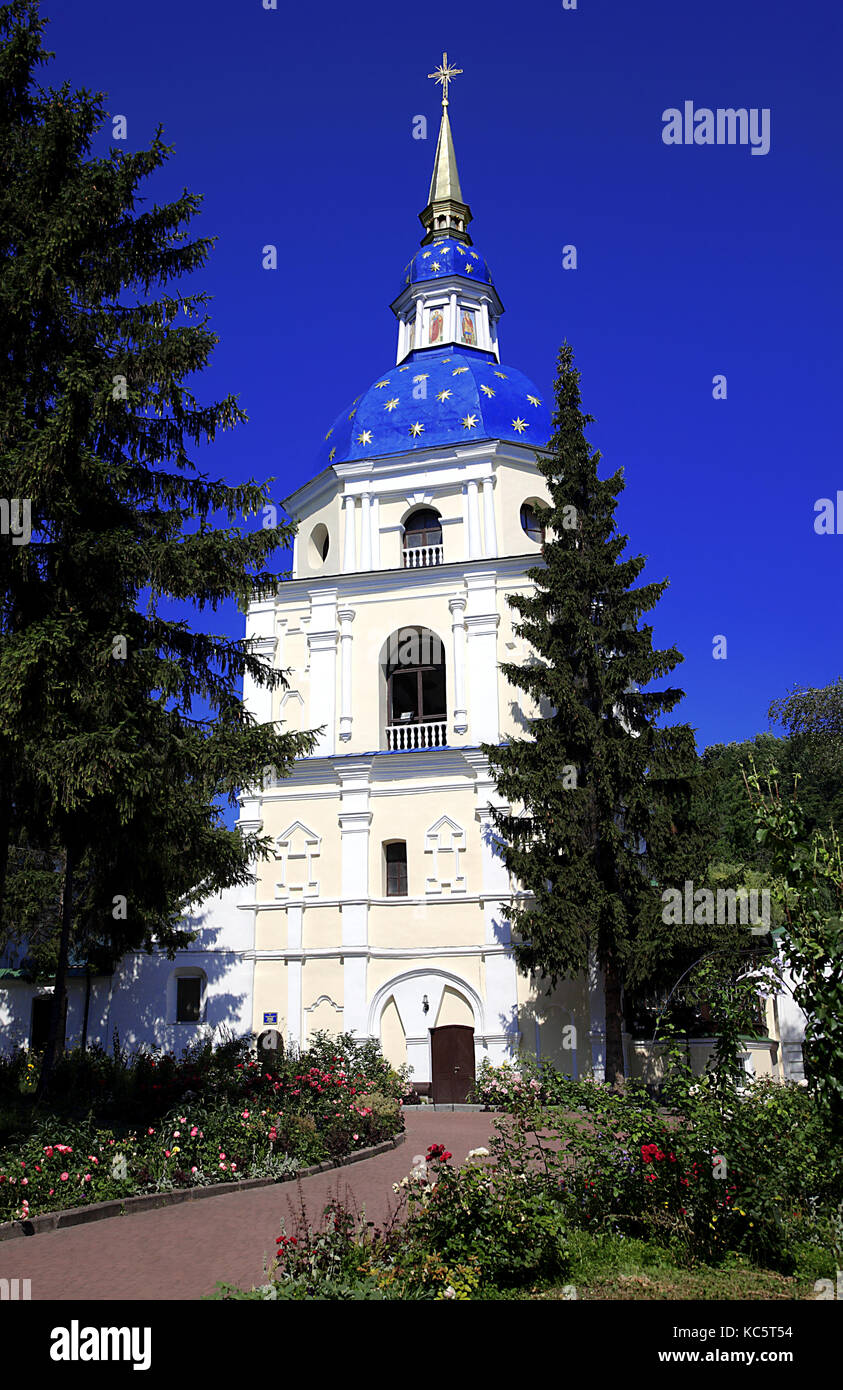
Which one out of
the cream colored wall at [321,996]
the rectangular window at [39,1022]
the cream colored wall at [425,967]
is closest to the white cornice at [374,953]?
the cream colored wall at [425,967]

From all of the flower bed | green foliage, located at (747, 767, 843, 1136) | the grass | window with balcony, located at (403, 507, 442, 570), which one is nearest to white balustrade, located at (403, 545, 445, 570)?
window with balcony, located at (403, 507, 442, 570)

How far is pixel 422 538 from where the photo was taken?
91.4 ft

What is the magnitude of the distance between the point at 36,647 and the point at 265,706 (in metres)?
16.5

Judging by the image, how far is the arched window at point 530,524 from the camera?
91.0 feet

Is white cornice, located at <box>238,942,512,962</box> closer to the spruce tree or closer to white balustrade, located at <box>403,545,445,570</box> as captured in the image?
the spruce tree

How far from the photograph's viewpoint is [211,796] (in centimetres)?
1423

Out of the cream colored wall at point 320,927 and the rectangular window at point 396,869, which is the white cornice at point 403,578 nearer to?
the rectangular window at point 396,869

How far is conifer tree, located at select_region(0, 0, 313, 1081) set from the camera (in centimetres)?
1101

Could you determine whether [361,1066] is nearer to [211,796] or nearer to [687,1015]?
[687,1015]

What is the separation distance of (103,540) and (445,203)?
102 feet

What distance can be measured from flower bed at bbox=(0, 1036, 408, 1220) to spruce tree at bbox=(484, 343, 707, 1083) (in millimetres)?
4850

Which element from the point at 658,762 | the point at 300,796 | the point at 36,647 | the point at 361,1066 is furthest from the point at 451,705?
the point at 36,647

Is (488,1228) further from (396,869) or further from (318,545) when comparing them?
(318,545)

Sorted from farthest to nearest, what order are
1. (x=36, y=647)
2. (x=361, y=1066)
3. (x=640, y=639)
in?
1. (x=640, y=639)
2. (x=361, y=1066)
3. (x=36, y=647)
